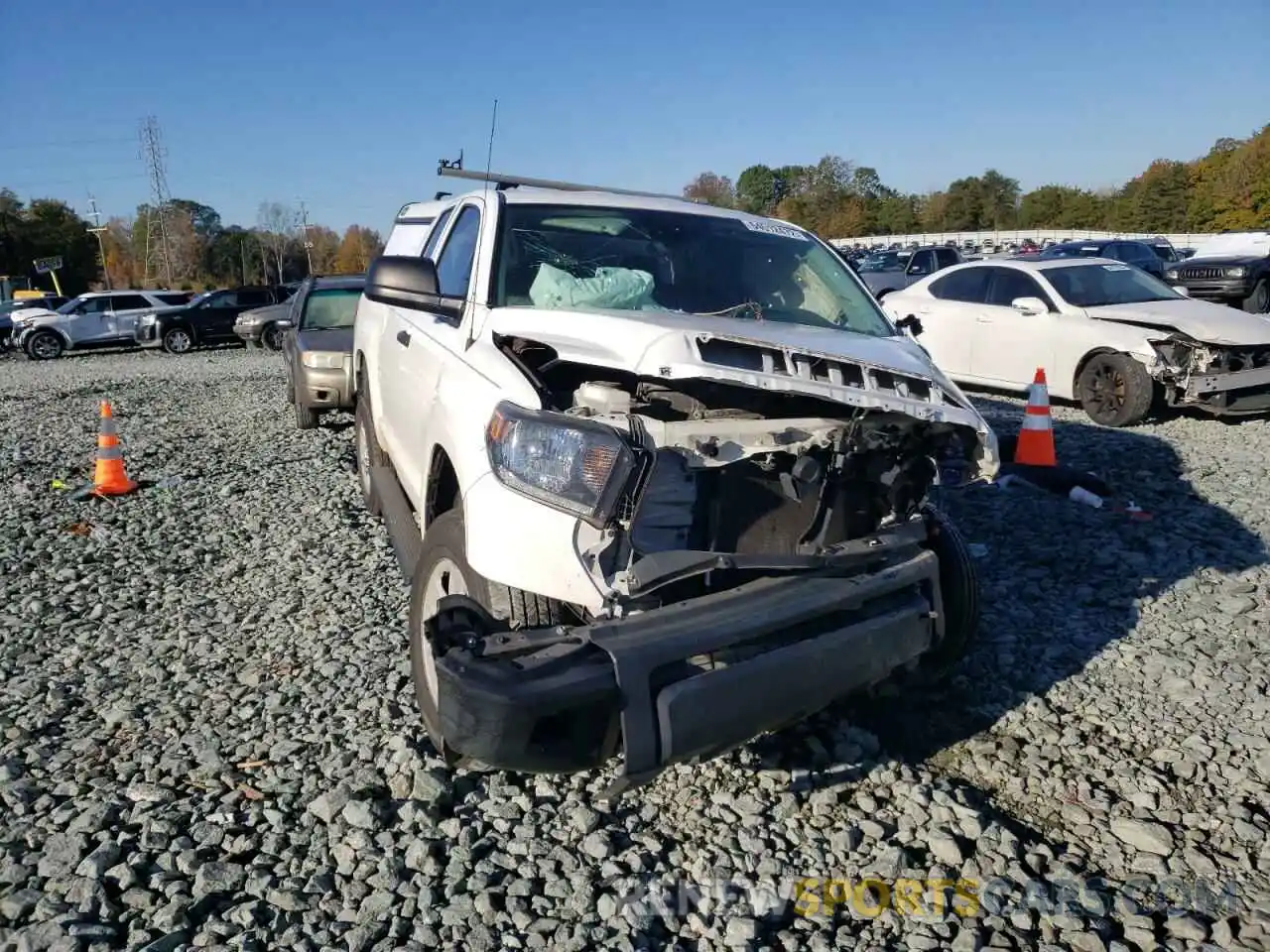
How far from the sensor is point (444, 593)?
338 centimetres

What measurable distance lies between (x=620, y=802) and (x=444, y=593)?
930 millimetres

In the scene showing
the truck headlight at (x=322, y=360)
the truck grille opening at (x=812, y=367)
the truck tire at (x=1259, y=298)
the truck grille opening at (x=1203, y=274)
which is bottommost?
the truck headlight at (x=322, y=360)

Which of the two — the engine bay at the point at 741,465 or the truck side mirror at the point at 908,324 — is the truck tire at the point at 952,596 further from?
the truck side mirror at the point at 908,324

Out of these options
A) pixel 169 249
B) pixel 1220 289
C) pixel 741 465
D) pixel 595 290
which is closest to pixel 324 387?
pixel 595 290

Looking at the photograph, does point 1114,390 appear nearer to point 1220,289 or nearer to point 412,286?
point 412,286

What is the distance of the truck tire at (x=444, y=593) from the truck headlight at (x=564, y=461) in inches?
13.1

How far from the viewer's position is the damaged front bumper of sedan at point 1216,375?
8.64m

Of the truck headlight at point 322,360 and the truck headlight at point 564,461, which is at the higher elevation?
the truck headlight at point 564,461

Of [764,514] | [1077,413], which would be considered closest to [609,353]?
[764,514]

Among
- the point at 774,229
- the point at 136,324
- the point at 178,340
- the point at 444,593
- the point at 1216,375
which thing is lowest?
the point at 178,340

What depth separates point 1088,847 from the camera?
2953 mm

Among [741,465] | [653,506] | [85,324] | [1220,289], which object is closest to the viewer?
[653,506]

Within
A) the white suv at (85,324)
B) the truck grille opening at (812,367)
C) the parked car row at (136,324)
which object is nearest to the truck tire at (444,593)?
the truck grille opening at (812,367)

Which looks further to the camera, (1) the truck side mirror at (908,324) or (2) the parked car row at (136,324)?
(2) the parked car row at (136,324)
